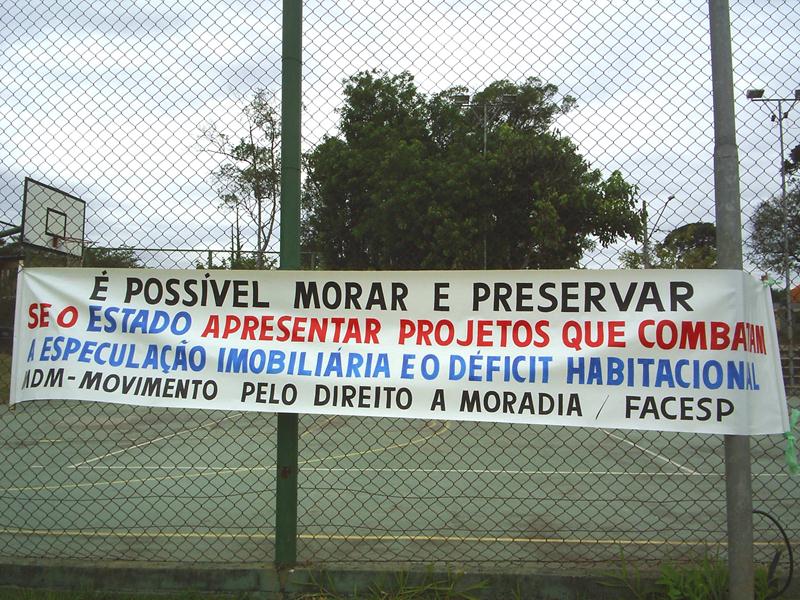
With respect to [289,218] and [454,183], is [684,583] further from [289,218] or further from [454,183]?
[454,183]

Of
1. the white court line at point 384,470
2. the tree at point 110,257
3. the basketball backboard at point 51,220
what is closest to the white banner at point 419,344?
the tree at point 110,257

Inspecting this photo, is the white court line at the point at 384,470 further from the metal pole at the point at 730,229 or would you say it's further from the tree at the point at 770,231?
the metal pole at the point at 730,229

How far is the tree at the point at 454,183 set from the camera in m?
4.69

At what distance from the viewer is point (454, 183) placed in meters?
8.12

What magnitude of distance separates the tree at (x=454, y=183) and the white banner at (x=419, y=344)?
776mm

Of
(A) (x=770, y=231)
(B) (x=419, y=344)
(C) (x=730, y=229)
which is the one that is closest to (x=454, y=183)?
(A) (x=770, y=231)

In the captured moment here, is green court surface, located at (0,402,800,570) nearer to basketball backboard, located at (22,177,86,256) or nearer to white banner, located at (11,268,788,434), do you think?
white banner, located at (11,268,788,434)

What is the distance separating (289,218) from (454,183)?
478 centimetres

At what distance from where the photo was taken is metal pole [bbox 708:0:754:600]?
10.1 feet

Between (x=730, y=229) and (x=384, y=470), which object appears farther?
(x=384, y=470)

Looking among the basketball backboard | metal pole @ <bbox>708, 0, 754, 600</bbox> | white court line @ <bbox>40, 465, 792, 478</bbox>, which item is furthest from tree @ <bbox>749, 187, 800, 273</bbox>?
the basketball backboard

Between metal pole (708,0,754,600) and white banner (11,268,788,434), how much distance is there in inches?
5.4

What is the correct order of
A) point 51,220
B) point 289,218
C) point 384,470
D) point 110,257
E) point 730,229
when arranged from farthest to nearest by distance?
point 384,470 → point 51,220 → point 110,257 → point 289,218 → point 730,229

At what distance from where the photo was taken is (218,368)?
3.51 meters
